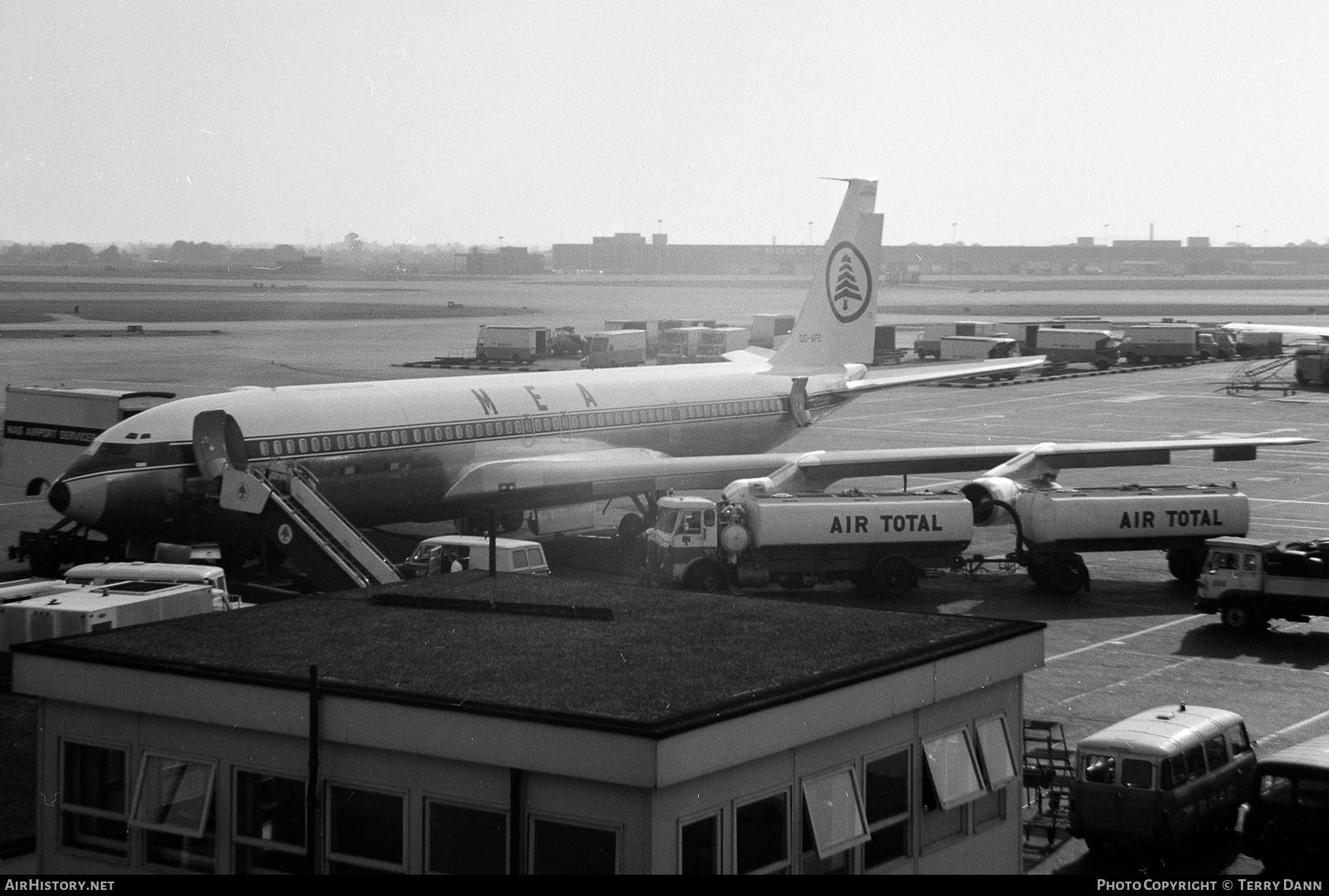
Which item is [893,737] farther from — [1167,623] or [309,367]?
[309,367]

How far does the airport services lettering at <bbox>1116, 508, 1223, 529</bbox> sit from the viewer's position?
38.8 meters

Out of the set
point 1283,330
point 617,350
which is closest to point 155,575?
point 617,350

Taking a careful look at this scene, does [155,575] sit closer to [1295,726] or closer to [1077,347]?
[1295,726]

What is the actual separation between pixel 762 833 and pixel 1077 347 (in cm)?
10661

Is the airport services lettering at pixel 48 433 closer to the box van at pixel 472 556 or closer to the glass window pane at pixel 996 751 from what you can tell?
the box van at pixel 472 556

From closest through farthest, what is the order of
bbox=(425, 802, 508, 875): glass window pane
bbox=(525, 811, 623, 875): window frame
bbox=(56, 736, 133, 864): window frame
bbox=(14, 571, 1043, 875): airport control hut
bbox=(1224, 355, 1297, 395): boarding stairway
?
bbox=(525, 811, 623, 875): window frame
bbox=(14, 571, 1043, 875): airport control hut
bbox=(425, 802, 508, 875): glass window pane
bbox=(56, 736, 133, 864): window frame
bbox=(1224, 355, 1297, 395): boarding stairway

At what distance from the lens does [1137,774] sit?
2100 centimetres

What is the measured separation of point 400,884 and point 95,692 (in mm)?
4520

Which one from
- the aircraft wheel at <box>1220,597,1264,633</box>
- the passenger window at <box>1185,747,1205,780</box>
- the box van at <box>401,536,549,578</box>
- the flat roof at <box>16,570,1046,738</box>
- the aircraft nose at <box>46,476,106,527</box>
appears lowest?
the aircraft wheel at <box>1220,597,1264,633</box>

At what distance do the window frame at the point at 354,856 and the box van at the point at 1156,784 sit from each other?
1067cm

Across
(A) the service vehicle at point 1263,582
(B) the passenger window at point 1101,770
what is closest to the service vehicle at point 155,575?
(B) the passenger window at point 1101,770

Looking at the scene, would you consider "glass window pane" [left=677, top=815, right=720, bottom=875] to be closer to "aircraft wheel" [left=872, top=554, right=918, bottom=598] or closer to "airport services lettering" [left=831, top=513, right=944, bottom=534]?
"airport services lettering" [left=831, top=513, right=944, bottom=534]

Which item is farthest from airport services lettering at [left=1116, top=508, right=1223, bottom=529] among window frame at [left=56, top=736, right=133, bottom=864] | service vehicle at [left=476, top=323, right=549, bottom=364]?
service vehicle at [left=476, top=323, right=549, bottom=364]

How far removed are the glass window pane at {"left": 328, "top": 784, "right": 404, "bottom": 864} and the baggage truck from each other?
109 meters
